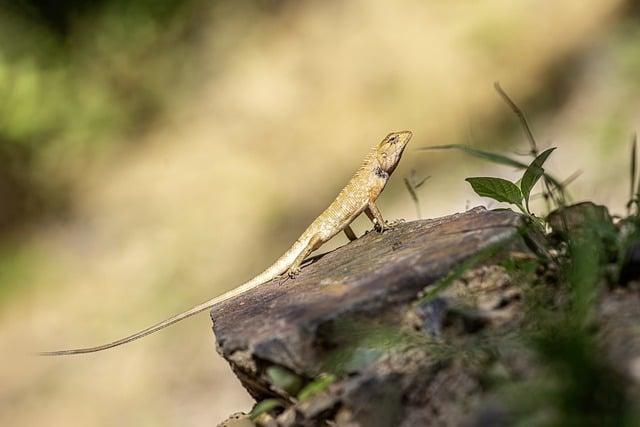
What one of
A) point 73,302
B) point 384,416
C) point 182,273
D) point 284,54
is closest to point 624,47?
point 284,54

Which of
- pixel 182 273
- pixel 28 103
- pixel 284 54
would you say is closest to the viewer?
pixel 182 273

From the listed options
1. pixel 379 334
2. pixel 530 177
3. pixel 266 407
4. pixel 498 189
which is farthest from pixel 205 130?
pixel 379 334

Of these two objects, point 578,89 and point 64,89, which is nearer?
point 578,89

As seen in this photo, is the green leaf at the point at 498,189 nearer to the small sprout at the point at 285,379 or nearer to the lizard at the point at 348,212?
the lizard at the point at 348,212

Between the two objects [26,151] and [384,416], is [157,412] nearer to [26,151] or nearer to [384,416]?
[26,151]

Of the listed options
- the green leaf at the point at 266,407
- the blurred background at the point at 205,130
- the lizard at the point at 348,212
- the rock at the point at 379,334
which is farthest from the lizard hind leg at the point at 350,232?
the blurred background at the point at 205,130

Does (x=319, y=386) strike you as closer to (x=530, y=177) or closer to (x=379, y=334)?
(x=379, y=334)
